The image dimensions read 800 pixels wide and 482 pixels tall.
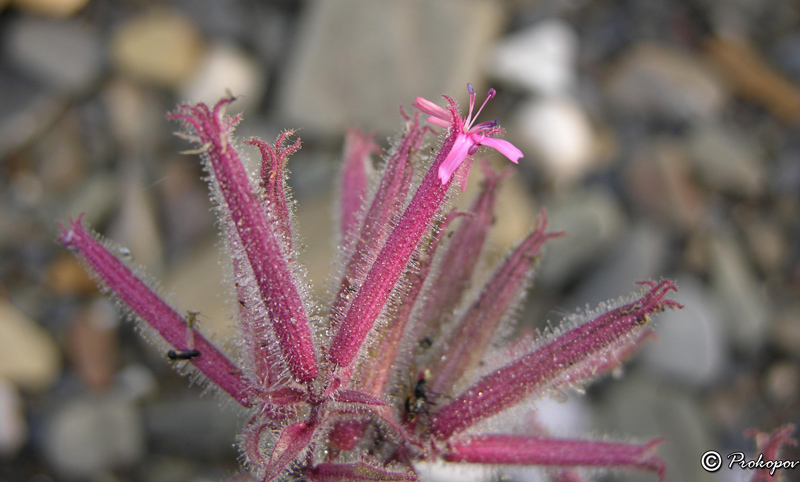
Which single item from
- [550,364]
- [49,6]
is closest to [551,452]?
[550,364]

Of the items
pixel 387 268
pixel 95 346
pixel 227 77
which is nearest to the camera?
pixel 387 268

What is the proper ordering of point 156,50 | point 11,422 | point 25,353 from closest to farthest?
point 11,422
point 25,353
point 156,50

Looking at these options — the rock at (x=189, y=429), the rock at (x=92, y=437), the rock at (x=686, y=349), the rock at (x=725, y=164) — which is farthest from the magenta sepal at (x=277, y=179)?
the rock at (x=725, y=164)

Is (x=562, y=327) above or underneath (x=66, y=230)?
above

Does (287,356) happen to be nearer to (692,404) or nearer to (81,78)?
(692,404)

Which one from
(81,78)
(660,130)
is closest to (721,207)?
(660,130)

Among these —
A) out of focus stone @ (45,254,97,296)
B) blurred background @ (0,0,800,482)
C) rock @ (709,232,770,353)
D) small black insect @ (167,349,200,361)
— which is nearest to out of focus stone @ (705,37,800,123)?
blurred background @ (0,0,800,482)

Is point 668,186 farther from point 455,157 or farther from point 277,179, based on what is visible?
point 277,179
